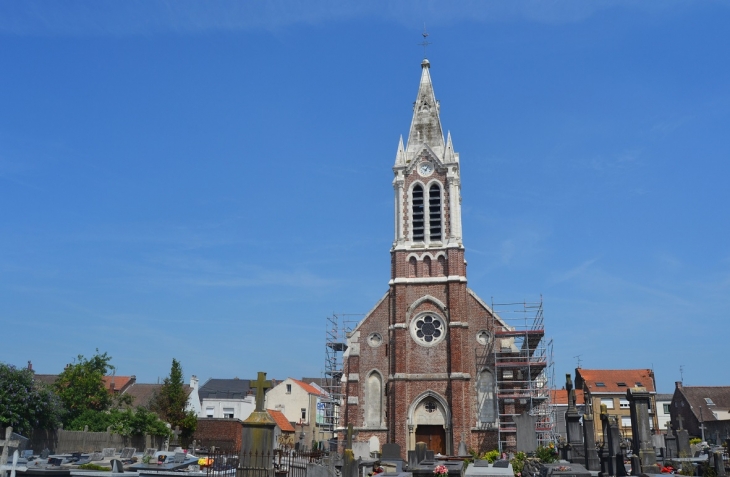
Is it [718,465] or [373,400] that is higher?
[373,400]

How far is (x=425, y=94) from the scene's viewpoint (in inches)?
1785

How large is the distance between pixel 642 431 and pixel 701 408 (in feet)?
159

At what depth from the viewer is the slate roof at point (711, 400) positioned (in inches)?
2349

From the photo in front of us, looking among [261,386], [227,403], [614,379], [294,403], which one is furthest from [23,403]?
[614,379]

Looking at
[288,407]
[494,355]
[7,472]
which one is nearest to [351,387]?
[494,355]

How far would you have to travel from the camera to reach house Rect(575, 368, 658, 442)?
211ft

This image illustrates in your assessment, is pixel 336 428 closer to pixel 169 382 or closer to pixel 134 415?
pixel 134 415

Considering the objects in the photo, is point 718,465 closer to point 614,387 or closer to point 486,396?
point 486,396

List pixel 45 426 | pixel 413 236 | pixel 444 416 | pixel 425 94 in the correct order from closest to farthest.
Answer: pixel 45 426
pixel 444 416
pixel 413 236
pixel 425 94

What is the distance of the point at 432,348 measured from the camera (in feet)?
127

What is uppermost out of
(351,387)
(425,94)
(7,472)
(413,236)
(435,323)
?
(425,94)

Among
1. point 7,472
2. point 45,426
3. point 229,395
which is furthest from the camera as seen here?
point 229,395

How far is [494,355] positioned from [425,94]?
18.7 m

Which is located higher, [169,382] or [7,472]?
[169,382]
